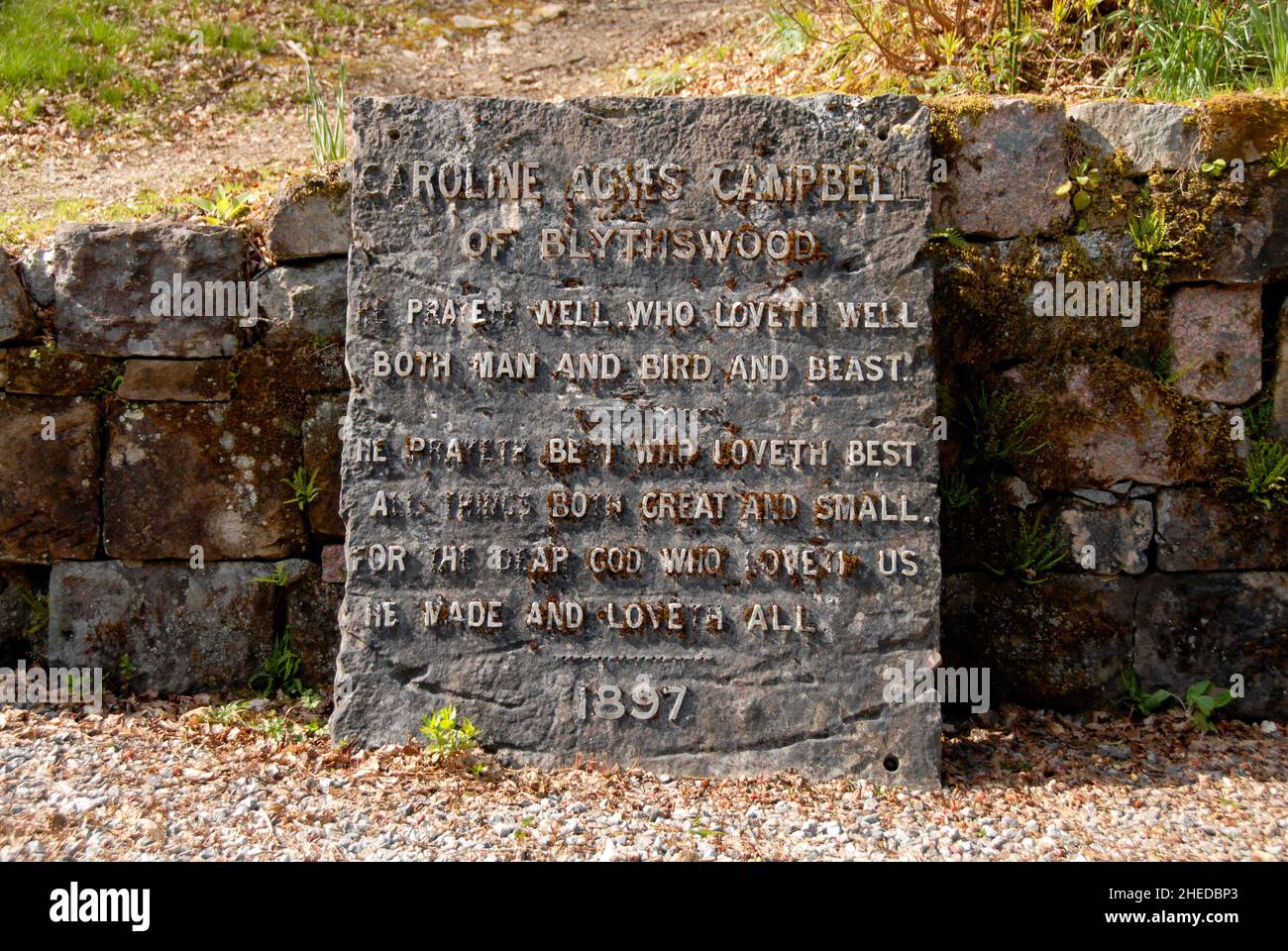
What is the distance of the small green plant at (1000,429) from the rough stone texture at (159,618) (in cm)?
275

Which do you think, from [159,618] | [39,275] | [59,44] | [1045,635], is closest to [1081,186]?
[1045,635]

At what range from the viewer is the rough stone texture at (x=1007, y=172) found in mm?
3734

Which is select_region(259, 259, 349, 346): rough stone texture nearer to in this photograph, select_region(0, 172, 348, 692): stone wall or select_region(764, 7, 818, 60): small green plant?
select_region(0, 172, 348, 692): stone wall

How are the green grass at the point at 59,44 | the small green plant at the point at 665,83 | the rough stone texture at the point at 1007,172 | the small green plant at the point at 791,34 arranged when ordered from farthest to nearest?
the green grass at the point at 59,44 < the small green plant at the point at 665,83 < the small green plant at the point at 791,34 < the rough stone texture at the point at 1007,172

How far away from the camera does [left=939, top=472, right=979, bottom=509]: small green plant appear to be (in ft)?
12.3

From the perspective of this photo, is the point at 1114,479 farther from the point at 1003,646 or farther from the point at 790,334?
the point at 790,334

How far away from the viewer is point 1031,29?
4.74 m

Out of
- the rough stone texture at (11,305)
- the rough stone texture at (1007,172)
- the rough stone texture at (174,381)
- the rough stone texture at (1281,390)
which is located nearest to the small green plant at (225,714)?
the rough stone texture at (174,381)

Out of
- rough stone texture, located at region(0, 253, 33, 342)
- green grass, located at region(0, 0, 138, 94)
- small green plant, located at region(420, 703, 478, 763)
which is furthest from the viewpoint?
green grass, located at region(0, 0, 138, 94)

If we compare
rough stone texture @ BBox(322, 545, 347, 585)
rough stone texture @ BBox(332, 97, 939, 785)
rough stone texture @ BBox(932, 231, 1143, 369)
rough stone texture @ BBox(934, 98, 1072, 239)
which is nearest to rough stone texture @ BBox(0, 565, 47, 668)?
rough stone texture @ BBox(322, 545, 347, 585)

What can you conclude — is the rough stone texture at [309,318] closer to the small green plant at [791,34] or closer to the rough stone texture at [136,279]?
the rough stone texture at [136,279]

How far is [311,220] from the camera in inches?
152

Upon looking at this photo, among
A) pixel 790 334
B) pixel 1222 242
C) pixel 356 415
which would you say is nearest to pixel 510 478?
pixel 356 415

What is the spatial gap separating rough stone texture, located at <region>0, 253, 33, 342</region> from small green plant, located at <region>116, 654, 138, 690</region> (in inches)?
51.3
